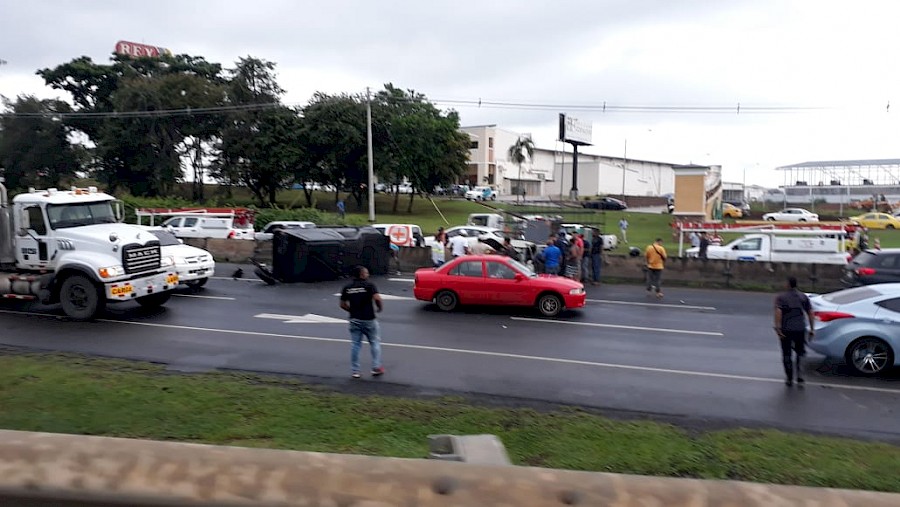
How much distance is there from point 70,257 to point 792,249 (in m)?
22.7

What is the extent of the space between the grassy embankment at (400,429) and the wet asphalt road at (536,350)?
3.64 feet

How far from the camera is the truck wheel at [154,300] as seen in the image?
16.9m

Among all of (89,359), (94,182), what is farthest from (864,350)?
(94,182)

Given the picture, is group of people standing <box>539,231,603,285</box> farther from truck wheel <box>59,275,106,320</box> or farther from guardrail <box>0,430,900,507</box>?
guardrail <box>0,430,900,507</box>

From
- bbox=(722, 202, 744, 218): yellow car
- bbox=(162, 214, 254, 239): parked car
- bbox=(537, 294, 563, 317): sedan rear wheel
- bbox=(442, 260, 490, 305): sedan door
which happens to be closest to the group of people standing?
bbox=(537, 294, 563, 317): sedan rear wheel

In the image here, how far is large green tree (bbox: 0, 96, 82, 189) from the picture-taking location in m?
59.9

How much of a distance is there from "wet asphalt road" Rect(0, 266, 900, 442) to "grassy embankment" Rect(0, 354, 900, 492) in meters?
1.11

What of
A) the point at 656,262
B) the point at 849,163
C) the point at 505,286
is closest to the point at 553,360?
the point at 505,286

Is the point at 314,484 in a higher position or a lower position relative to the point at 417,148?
lower

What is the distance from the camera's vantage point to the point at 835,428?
28.9ft

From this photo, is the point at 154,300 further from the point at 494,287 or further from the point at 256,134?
the point at 256,134

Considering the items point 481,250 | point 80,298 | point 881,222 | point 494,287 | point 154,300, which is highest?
point 881,222

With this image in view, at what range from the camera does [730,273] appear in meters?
23.1

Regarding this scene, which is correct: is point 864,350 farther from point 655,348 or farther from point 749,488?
point 749,488
